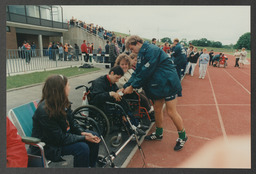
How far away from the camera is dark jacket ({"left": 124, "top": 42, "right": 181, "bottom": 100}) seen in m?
2.67

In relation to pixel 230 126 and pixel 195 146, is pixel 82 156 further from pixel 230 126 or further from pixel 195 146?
pixel 230 126

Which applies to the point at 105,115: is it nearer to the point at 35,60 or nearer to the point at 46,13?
the point at 35,60

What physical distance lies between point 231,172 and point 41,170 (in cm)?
253

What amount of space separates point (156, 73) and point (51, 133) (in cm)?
172

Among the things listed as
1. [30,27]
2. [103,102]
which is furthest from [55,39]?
[103,102]

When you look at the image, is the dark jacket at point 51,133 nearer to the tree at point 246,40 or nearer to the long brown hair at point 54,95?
the long brown hair at point 54,95

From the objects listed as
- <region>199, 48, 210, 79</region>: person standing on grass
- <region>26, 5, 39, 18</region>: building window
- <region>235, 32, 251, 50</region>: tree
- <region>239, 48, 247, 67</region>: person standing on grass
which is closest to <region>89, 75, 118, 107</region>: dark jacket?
<region>235, 32, 251, 50</region>: tree

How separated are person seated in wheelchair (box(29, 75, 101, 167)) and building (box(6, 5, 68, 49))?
15580 mm

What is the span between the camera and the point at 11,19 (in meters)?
16.5

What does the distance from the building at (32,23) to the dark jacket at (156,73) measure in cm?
1500

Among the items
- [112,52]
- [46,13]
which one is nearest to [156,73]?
[112,52]

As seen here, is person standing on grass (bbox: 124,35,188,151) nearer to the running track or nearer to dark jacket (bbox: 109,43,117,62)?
the running track

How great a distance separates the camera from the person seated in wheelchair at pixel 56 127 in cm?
179

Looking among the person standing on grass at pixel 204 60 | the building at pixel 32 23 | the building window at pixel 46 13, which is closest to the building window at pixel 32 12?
the building at pixel 32 23
